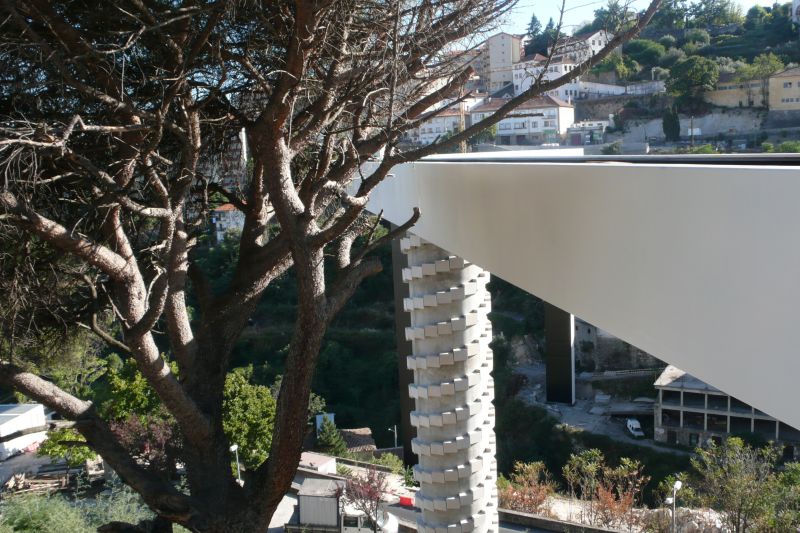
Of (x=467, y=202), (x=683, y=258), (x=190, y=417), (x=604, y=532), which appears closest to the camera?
(x=683, y=258)

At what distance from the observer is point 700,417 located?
1780 centimetres

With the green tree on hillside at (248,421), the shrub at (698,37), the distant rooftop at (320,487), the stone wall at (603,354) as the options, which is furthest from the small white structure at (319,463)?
the stone wall at (603,354)

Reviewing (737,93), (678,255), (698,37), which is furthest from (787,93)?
(698,37)

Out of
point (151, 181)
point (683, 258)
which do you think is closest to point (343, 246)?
point (151, 181)

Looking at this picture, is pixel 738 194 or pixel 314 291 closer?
pixel 738 194

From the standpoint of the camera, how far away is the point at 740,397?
1.52 m

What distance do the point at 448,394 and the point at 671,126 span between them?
21.7 feet

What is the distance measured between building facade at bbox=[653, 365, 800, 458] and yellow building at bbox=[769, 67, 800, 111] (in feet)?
32.8

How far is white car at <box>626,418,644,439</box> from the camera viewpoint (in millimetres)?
17938

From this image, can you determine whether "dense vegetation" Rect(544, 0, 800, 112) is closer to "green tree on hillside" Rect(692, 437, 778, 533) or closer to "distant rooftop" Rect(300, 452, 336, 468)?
"green tree on hillside" Rect(692, 437, 778, 533)

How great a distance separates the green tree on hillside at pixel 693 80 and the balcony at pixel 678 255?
9.23 m

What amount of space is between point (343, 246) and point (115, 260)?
3.31 ft

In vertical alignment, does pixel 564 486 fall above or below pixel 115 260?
below

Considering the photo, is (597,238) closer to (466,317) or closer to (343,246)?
(343,246)
